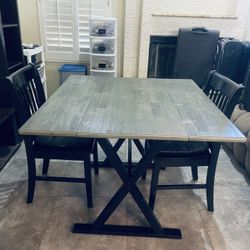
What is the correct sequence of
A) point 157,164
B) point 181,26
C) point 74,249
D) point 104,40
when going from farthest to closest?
point 181,26 → point 104,40 → point 157,164 → point 74,249

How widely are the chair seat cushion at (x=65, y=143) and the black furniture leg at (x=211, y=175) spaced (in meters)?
0.81

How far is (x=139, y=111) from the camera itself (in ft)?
5.24

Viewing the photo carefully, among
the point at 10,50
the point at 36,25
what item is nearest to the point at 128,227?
the point at 10,50

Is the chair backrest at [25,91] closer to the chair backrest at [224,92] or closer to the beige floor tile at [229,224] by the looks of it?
the chair backrest at [224,92]

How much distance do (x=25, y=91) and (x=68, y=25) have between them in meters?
2.19

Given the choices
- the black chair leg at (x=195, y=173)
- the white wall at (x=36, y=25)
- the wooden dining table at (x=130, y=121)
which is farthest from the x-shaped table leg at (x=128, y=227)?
the white wall at (x=36, y=25)

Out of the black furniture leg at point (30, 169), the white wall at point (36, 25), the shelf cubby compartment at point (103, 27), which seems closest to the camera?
the black furniture leg at point (30, 169)

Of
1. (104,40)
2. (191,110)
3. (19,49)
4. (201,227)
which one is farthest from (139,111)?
(104,40)

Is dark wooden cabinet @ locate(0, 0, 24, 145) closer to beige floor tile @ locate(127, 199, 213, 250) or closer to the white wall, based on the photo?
the white wall

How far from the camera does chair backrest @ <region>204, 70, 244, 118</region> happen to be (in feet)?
5.59

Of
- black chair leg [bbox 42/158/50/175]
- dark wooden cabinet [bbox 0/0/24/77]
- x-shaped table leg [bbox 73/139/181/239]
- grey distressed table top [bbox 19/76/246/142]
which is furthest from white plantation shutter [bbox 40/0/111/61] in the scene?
x-shaped table leg [bbox 73/139/181/239]

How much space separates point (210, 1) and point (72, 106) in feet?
9.83

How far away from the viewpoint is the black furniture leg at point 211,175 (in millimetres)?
1705

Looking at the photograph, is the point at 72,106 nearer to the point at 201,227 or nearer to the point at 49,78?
the point at 201,227
